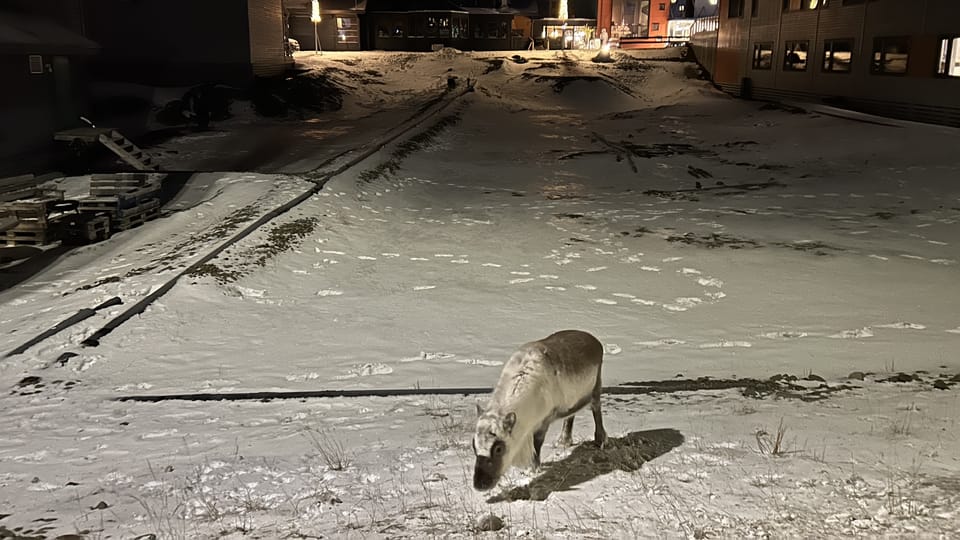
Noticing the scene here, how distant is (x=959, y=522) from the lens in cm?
438

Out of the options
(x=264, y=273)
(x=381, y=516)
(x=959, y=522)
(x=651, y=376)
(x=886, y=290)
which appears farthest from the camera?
(x=264, y=273)

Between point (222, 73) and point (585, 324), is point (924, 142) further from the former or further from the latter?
point (222, 73)

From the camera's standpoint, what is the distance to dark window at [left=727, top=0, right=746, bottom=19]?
143 ft

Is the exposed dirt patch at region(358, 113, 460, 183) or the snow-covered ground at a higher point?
the exposed dirt patch at region(358, 113, 460, 183)

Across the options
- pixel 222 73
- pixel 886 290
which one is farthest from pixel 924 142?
pixel 222 73

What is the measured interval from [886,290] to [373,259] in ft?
29.6

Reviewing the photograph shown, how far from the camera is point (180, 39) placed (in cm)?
3186

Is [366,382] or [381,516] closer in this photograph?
[381,516]

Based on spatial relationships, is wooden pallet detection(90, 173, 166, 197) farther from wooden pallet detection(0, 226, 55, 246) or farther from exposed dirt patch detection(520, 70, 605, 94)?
exposed dirt patch detection(520, 70, 605, 94)

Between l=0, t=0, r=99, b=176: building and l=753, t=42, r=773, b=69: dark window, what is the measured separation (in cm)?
3299

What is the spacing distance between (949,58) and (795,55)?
11.6m

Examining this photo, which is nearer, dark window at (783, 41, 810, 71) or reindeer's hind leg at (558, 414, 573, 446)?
reindeer's hind leg at (558, 414, 573, 446)

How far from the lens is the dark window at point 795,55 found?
35.4 meters

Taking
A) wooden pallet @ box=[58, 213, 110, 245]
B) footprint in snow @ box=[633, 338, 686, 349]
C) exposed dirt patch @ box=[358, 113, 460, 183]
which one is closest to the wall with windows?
exposed dirt patch @ box=[358, 113, 460, 183]
